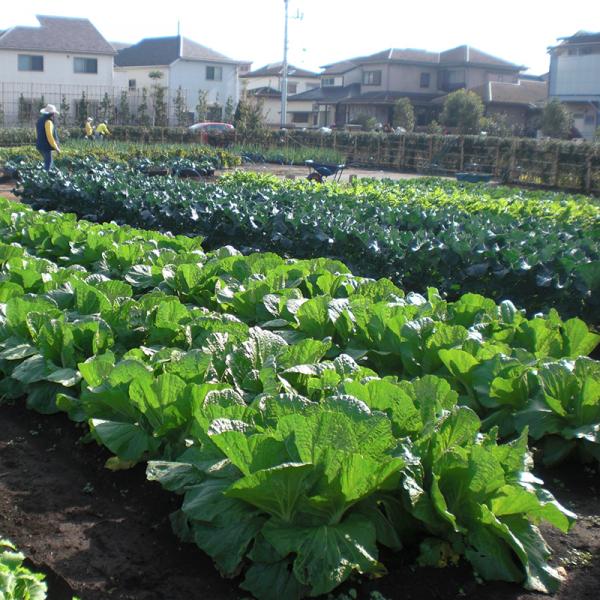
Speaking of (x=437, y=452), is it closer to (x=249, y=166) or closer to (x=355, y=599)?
(x=355, y=599)

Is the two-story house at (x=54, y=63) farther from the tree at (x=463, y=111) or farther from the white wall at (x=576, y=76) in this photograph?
the white wall at (x=576, y=76)

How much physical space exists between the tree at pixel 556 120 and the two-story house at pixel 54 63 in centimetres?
2699

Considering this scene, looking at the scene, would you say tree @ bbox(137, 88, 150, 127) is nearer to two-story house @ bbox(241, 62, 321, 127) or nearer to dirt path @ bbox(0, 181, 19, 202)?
two-story house @ bbox(241, 62, 321, 127)

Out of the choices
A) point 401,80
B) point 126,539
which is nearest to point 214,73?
point 401,80

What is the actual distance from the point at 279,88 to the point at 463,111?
30445 millimetres

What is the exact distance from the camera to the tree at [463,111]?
50.6m

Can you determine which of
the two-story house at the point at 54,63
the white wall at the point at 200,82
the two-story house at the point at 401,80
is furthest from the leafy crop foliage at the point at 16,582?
the two-story house at the point at 401,80

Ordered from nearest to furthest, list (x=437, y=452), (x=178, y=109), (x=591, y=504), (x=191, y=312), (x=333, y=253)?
(x=437, y=452) → (x=591, y=504) → (x=191, y=312) → (x=333, y=253) → (x=178, y=109)

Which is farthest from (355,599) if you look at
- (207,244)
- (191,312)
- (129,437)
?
(207,244)

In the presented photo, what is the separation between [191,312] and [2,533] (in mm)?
2014

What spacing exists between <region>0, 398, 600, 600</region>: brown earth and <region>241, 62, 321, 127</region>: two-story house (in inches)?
2508

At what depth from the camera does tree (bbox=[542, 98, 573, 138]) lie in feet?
159

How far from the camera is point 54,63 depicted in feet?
167

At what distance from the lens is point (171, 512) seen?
3791mm
